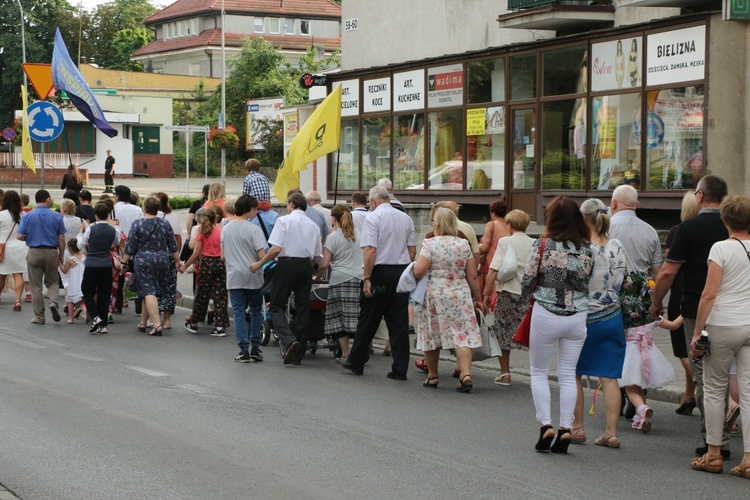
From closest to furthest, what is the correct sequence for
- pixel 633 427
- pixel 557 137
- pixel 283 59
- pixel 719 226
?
1. pixel 719 226
2. pixel 633 427
3. pixel 557 137
4. pixel 283 59

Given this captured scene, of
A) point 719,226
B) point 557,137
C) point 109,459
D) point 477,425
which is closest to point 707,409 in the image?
point 719,226

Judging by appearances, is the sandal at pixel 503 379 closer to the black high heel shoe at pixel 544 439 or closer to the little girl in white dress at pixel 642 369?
the little girl in white dress at pixel 642 369

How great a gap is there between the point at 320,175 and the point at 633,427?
22132 mm

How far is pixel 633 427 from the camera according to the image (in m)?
9.32

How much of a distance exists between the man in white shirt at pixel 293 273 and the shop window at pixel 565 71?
990 cm

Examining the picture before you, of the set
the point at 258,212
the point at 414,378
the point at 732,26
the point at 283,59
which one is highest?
the point at 283,59

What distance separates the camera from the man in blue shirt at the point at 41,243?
16.6 meters

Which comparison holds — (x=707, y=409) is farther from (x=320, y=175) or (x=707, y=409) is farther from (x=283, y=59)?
(x=283, y=59)

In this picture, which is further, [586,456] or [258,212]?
[258,212]

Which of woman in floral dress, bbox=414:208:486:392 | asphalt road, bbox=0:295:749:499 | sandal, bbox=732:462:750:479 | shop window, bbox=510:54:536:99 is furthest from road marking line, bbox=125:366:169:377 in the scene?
shop window, bbox=510:54:536:99

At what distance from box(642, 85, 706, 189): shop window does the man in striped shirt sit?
7964 mm

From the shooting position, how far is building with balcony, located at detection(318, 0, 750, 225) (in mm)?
18234

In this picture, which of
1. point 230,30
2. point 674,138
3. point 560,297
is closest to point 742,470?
point 560,297

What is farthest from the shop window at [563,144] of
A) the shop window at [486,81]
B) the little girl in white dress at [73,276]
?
the little girl in white dress at [73,276]
